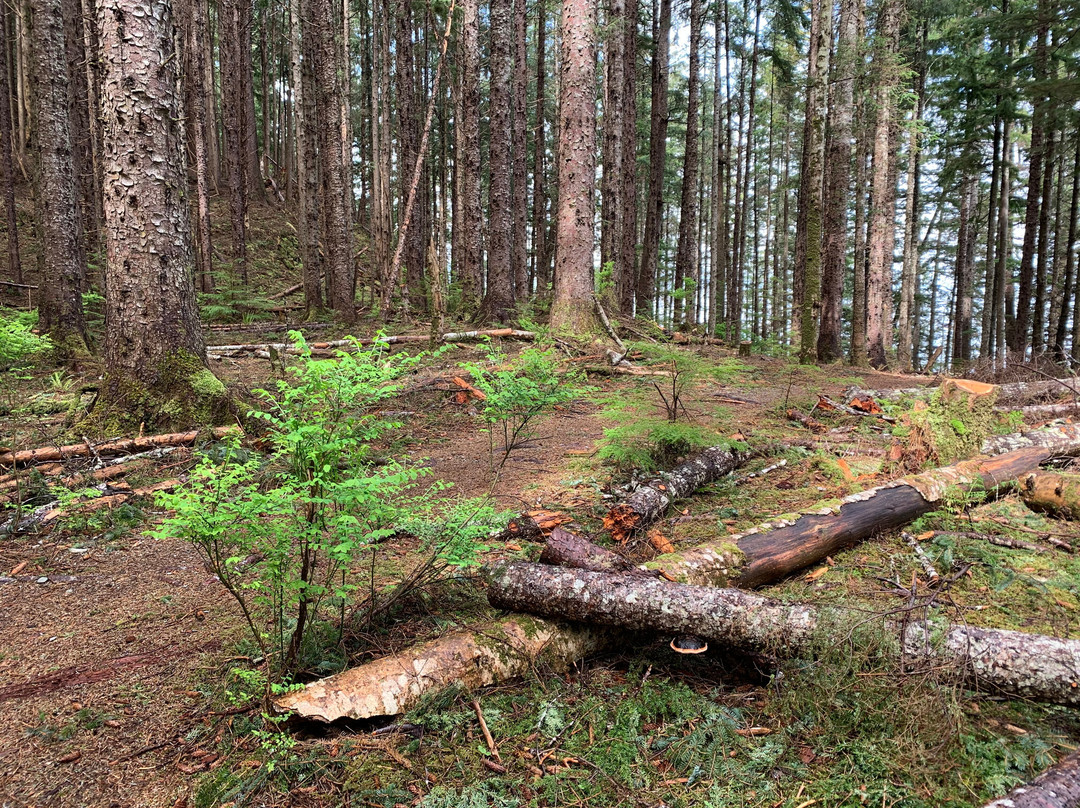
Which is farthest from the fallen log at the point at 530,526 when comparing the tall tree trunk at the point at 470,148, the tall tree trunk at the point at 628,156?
the tall tree trunk at the point at 628,156

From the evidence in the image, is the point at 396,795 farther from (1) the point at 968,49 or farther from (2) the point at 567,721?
(1) the point at 968,49

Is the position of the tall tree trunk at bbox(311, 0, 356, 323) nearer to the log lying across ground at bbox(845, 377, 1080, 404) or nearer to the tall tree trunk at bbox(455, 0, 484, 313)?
the tall tree trunk at bbox(455, 0, 484, 313)

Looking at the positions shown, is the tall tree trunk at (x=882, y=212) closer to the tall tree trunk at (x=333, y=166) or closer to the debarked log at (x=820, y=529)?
the debarked log at (x=820, y=529)

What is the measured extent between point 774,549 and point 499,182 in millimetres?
10694

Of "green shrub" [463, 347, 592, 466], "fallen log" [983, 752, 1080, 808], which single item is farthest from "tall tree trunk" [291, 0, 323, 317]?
"fallen log" [983, 752, 1080, 808]

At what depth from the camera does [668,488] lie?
4.77 meters

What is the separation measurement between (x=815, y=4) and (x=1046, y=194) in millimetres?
9844

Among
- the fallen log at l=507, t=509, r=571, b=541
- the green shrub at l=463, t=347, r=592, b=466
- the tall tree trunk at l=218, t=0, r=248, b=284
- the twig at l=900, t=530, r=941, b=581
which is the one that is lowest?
the twig at l=900, t=530, r=941, b=581

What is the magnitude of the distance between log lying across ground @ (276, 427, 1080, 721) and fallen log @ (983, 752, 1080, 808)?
151 cm

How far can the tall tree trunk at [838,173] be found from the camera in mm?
11672

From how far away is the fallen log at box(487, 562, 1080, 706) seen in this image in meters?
2.26

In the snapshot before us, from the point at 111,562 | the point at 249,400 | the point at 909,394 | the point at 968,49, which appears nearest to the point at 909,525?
the point at 909,394

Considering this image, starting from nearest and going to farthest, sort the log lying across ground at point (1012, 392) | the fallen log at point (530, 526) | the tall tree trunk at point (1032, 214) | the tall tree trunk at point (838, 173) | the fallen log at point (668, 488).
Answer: the fallen log at point (530, 526) < the fallen log at point (668, 488) < the log lying across ground at point (1012, 392) < the tall tree trunk at point (838, 173) < the tall tree trunk at point (1032, 214)

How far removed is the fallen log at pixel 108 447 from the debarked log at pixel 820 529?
3934mm
